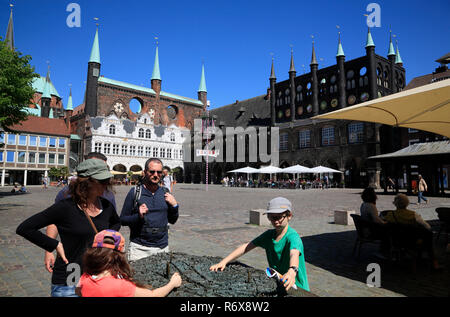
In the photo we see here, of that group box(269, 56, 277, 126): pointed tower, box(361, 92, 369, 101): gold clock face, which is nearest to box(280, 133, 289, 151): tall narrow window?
box(269, 56, 277, 126): pointed tower

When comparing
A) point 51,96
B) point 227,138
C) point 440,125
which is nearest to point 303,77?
point 227,138

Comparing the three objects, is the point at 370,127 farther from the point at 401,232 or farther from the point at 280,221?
the point at 280,221

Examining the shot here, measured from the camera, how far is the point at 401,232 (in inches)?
175

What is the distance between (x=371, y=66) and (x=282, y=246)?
38.0 meters

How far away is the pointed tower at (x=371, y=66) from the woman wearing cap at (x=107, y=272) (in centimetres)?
3698

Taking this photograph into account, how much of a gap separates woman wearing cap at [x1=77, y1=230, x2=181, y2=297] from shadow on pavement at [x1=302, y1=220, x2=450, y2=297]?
3491mm

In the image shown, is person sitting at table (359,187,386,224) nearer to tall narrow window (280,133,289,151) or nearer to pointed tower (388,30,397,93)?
pointed tower (388,30,397,93)

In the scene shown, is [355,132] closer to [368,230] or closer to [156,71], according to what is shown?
[368,230]

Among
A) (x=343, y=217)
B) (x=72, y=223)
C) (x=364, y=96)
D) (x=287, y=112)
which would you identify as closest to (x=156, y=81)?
(x=287, y=112)

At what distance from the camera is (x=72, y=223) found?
2.10 metres

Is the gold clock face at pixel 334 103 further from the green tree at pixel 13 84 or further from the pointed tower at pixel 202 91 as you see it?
the pointed tower at pixel 202 91

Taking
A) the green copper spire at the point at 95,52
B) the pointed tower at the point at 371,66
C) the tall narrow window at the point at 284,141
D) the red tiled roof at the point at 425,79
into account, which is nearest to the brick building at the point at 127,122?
the green copper spire at the point at 95,52

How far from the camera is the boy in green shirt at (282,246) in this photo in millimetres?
2293

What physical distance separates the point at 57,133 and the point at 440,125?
53.2m
